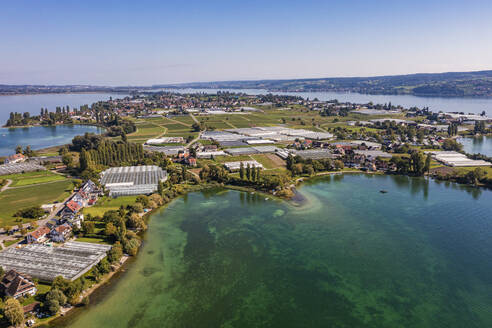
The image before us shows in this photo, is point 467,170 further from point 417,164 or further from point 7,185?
point 7,185

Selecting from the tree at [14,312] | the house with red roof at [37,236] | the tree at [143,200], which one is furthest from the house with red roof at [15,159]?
the tree at [14,312]

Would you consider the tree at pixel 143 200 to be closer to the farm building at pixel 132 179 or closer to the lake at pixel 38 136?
the farm building at pixel 132 179

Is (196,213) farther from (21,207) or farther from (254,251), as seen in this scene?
(21,207)

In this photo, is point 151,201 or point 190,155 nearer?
point 151,201

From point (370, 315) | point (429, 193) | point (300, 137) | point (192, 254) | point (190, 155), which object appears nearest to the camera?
point (370, 315)

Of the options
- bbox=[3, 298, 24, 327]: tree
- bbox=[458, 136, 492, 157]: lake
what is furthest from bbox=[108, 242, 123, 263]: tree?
bbox=[458, 136, 492, 157]: lake

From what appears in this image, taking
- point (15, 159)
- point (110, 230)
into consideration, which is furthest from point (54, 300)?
→ point (15, 159)

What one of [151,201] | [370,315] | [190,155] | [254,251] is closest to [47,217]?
[151,201]
